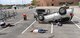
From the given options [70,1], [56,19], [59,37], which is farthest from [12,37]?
[70,1]

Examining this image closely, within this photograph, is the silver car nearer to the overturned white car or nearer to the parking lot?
the overturned white car

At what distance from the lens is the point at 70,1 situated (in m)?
146

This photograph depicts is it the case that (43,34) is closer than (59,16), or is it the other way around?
(43,34)

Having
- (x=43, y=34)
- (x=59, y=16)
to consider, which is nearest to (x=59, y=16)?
(x=59, y=16)

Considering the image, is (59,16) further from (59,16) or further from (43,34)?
(43,34)

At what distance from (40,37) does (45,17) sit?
11.0 meters

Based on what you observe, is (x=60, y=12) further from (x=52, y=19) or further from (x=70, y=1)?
(x=70, y=1)

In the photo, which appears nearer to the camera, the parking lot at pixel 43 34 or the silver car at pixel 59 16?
the parking lot at pixel 43 34

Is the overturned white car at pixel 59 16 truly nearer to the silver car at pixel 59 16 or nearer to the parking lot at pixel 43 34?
the silver car at pixel 59 16

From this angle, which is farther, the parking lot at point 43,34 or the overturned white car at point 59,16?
the overturned white car at point 59,16

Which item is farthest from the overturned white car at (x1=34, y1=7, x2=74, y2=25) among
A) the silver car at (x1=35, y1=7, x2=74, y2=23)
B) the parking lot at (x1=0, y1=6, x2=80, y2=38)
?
the parking lot at (x1=0, y1=6, x2=80, y2=38)

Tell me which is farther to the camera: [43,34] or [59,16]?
[59,16]

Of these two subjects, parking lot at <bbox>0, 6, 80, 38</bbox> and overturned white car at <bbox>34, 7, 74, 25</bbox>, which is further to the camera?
overturned white car at <bbox>34, 7, 74, 25</bbox>

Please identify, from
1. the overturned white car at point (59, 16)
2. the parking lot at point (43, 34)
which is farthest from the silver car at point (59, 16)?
the parking lot at point (43, 34)
